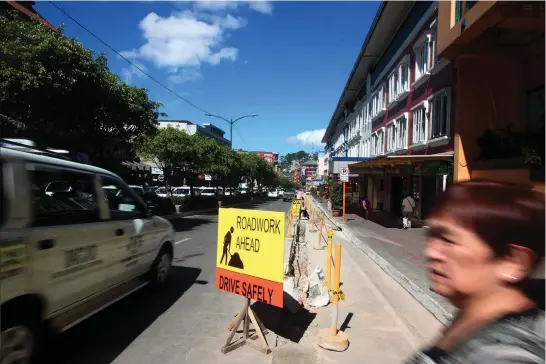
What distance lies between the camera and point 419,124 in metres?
18.7

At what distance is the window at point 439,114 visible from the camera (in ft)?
49.2

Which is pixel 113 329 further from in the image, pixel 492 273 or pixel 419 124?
pixel 419 124

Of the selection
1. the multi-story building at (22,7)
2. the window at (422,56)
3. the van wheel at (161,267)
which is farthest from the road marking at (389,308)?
the multi-story building at (22,7)

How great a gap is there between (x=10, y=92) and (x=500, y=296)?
541 inches

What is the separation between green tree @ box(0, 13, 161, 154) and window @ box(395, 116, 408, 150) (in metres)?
13.2

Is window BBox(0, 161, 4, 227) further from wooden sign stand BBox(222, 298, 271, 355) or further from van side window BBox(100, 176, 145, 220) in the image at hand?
wooden sign stand BBox(222, 298, 271, 355)

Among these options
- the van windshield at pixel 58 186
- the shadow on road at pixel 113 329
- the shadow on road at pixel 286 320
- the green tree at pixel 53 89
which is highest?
the green tree at pixel 53 89

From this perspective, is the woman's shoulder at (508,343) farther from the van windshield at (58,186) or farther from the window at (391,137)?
the window at (391,137)

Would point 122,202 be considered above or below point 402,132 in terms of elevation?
below

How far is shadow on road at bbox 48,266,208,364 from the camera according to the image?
430 cm

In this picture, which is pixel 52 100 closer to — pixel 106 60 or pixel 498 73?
pixel 106 60

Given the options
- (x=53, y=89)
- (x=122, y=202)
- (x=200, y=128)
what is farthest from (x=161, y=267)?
(x=200, y=128)

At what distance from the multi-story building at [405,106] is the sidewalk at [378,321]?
78.0 inches

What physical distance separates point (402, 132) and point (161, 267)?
58.9 feet
